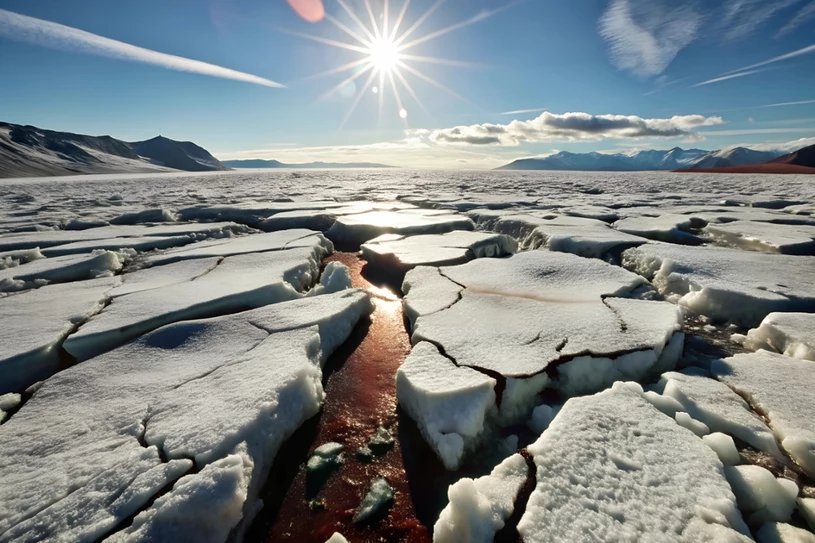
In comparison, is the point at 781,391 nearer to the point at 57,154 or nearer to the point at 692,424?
the point at 692,424

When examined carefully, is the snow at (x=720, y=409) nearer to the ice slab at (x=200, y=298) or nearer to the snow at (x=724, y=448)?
the snow at (x=724, y=448)

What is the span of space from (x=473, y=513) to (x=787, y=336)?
196 cm

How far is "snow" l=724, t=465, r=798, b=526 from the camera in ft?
3.29

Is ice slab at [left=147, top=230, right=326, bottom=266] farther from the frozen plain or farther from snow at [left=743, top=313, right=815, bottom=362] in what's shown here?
snow at [left=743, top=313, right=815, bottom=362]

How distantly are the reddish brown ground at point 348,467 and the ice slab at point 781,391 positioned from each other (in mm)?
1243

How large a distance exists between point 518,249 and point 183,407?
3920 mm

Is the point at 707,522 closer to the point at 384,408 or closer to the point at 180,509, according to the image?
the point at 384,408

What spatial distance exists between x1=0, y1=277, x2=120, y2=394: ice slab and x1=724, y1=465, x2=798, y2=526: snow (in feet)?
9.42

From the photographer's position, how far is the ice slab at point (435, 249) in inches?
133

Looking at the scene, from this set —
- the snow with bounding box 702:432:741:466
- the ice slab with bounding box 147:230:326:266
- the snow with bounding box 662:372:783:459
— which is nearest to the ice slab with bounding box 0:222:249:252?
the ice slab with bounding box 147:230:326:266

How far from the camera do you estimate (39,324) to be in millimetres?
2072

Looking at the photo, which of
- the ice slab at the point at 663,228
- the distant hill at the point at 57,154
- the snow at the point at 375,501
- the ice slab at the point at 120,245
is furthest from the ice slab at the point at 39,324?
the distant hill at the point at 57,154

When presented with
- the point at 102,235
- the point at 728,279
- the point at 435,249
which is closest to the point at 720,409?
the point at 728,279

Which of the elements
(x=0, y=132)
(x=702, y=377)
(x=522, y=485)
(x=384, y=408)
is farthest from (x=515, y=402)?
(x=0, y=132)
